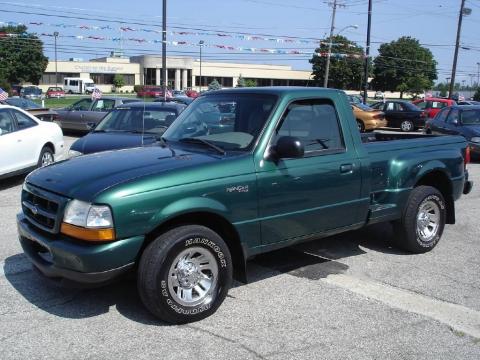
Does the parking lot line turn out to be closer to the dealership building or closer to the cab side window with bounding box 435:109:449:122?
the cab side window with bounding box 435:109:449:122

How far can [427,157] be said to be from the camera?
603 centimetres

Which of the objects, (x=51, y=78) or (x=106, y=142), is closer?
(x=106, y=142)

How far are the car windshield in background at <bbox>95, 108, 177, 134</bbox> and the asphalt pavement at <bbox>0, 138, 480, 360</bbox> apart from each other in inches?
160

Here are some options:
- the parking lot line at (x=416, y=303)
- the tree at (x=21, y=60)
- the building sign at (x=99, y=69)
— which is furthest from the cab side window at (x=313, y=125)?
the building sign at (x=99, y=69)

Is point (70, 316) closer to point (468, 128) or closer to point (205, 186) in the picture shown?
point (205, 186)

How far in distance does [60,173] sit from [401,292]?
3.24 m

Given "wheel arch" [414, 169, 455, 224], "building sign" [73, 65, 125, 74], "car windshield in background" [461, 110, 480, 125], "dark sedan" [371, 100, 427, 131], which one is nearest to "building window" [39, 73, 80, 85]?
"building sign" [73, 65, 125, 74]

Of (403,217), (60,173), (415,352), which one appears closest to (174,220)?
(60,173)

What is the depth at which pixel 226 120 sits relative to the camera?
4949mm

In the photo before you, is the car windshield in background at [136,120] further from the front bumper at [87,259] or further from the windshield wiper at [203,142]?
the front bumper at [87,259]

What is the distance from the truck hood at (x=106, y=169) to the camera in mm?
3926

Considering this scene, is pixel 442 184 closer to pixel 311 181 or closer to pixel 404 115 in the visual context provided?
pixel 311 181

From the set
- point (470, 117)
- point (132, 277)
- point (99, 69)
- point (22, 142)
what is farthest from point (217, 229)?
point (99, 69)

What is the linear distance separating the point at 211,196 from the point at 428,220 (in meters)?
3.22
